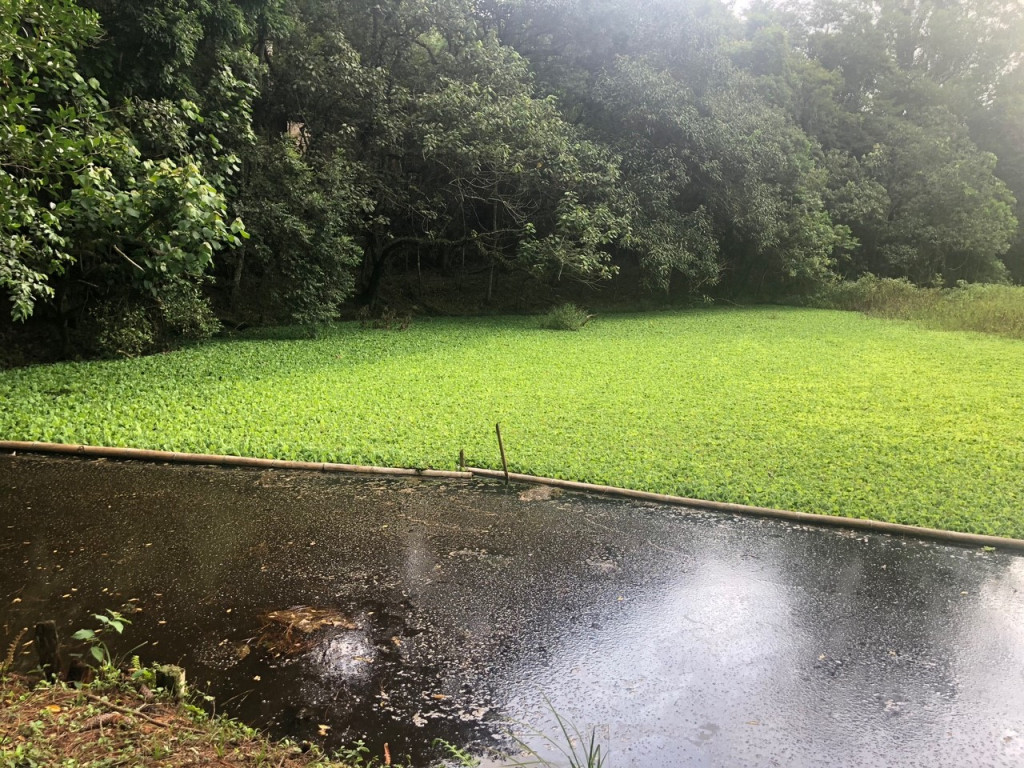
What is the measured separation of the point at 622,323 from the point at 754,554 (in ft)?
37.6

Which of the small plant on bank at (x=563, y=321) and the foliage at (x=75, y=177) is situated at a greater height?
the foliage at (x=75, y=177)

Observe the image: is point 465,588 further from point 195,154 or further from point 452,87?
point 452,87

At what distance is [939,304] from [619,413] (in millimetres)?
13180

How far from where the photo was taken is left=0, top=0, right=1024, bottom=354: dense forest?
231 inches

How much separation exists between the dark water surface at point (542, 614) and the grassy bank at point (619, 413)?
624mm

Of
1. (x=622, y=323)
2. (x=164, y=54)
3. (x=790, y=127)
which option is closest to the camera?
(x=164, y=54)

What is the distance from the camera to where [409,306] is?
54.7 feet

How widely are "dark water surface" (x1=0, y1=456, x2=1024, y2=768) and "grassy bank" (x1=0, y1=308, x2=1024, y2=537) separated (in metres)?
0.62

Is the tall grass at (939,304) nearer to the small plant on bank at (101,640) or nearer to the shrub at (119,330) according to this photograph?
the small plant on bank at (101,640)

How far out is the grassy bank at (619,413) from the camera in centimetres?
502

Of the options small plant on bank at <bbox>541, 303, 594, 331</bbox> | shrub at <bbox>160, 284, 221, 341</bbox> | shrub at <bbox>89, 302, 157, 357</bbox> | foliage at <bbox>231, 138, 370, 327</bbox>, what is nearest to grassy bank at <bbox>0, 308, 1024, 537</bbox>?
shrub at <bbox>160, 284, 221, 341</bbox>

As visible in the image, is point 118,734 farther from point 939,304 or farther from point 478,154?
point 939,304

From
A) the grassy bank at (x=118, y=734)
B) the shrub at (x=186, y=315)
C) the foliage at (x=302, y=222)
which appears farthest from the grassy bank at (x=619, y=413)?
the grassy bank at (x=118, y=734)

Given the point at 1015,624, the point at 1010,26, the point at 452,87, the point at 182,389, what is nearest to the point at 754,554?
the point at 1015,624
